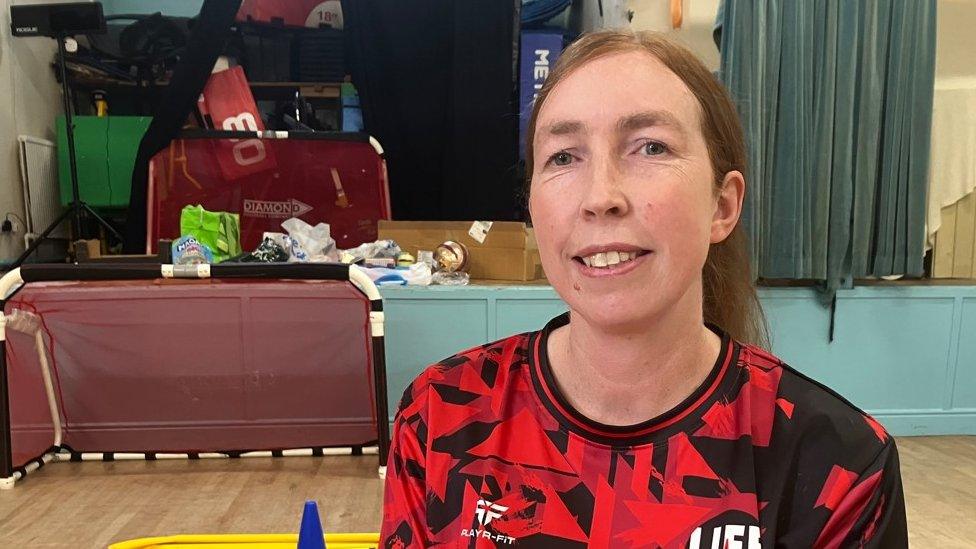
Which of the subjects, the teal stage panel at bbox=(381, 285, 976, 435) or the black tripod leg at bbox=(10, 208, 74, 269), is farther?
the black tripod leg at bbox=(10, 208, 74, 269)

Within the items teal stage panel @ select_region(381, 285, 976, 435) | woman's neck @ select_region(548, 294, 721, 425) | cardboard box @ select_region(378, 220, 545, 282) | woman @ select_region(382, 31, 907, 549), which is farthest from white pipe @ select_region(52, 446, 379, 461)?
woman's neck @ select_region(548, 294, 721, 425)

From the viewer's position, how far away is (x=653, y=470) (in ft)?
2.47

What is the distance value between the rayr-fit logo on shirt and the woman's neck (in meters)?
0.16

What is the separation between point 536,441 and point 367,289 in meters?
1.35

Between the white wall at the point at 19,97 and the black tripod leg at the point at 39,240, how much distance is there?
141mm

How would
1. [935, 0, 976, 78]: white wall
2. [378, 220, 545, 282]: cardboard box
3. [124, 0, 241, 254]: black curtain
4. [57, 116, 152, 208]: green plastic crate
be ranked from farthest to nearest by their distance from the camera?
1. [57, 116, 152, 208]: green plastic crate
2. [124, 0, 241, 254]: black curtain
3. [935, 0, 976, 78]: white wall
4. [378, 220, 545, 282]: cardboard box

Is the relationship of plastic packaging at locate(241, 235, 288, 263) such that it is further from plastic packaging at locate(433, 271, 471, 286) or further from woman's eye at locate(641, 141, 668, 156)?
woman's eye at locate(641, 141, 668, 156)

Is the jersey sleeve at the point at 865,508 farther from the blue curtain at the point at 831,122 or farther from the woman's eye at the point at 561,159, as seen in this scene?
the blue curtain at the point at 831,122

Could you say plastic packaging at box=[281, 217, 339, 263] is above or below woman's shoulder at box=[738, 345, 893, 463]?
above

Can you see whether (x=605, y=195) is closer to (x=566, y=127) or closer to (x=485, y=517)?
(x=566, y=127)

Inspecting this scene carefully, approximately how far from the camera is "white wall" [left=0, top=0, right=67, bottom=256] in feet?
10.00

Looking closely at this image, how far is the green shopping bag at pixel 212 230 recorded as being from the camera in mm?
2689

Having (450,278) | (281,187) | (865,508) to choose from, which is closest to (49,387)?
(281,187)

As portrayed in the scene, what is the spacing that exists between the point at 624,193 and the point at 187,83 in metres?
2.96
